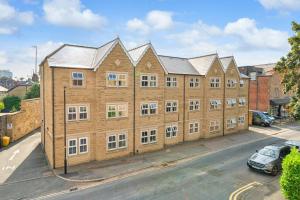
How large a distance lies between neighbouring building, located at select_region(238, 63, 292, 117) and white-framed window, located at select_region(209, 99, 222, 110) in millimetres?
19258

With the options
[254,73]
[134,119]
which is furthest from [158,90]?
[254,73]

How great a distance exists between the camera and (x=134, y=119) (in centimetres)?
2303

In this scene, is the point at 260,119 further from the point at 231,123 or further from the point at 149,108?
the point at 149,108

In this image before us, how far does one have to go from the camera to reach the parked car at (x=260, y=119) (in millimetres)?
38438

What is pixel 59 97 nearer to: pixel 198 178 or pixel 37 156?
pixel 37 156

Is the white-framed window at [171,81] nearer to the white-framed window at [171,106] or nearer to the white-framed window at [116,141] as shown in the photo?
the white-framed window at [171,106]

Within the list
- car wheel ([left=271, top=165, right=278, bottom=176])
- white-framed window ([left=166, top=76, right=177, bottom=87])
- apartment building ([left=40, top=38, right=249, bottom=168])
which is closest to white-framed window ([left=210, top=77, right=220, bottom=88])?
apartment building ([left=40, top=38, right=249, bottom=168])

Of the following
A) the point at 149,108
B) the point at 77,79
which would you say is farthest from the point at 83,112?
the point at 149,108

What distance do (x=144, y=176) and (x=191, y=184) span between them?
3.74 meters

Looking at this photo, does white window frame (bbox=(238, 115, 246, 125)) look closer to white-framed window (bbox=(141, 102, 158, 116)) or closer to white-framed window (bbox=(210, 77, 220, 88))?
white-framed window (bbox=(210, 77, 220, 88))

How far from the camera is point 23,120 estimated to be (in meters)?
31.9

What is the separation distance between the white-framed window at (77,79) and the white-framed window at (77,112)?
1959 mm

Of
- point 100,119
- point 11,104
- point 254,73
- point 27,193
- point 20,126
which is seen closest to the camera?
point 27,193

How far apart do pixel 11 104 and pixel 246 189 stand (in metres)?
54.3
